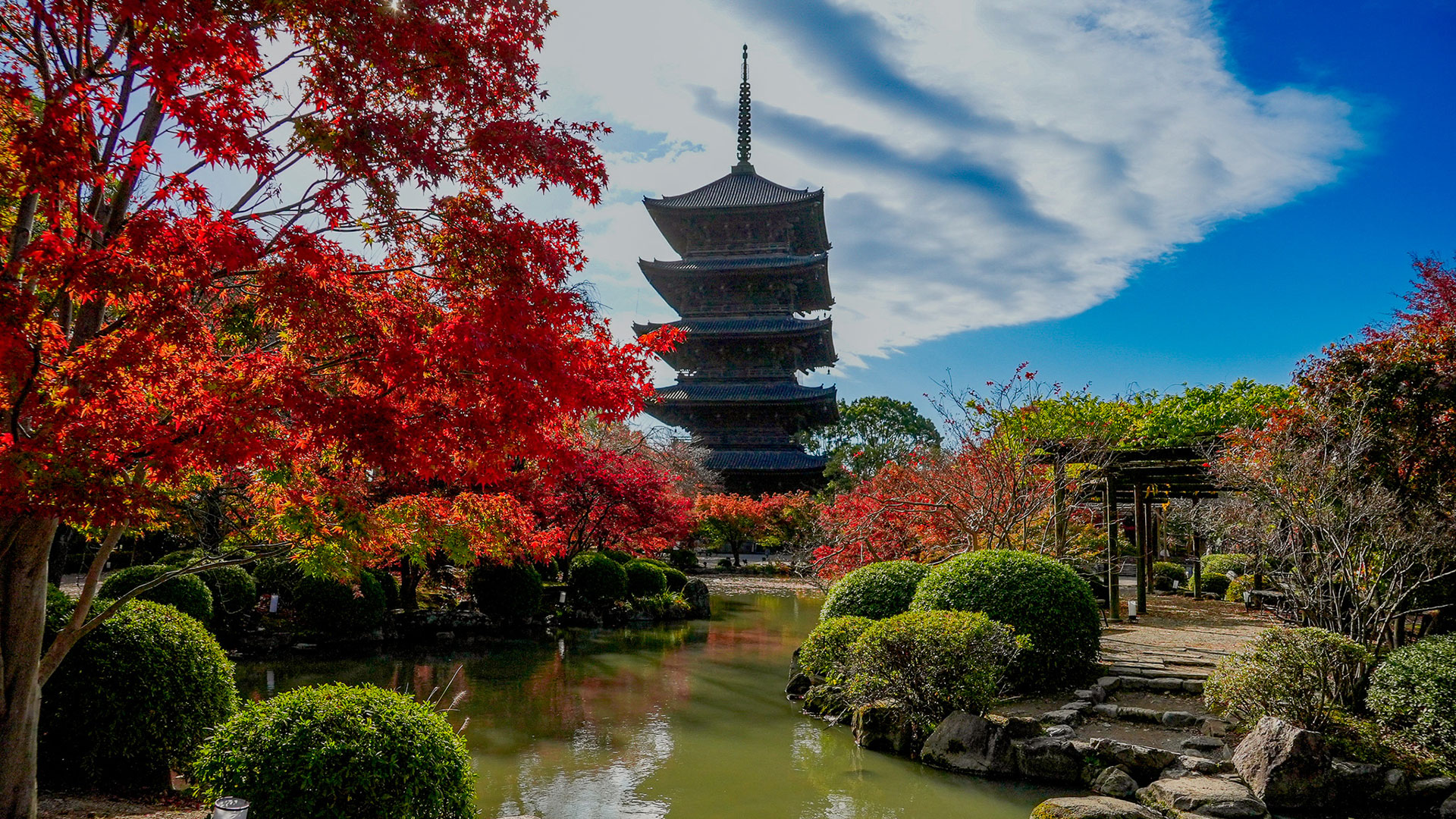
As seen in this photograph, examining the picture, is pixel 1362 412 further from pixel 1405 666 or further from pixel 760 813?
pixel 760 813

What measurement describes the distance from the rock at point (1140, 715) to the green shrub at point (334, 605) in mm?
9254

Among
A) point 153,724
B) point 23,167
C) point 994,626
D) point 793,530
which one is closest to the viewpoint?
point 23,167

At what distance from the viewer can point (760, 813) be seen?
18.0 feet

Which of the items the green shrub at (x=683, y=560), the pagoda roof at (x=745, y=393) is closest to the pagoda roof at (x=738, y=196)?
the pagoda roof at (x=745, y=393)

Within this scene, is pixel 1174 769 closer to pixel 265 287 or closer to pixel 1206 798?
pixel 1206 798

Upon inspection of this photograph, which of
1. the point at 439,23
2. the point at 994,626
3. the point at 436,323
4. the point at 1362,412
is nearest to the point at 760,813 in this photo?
the point at 994,626

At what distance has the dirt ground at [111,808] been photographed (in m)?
4.24

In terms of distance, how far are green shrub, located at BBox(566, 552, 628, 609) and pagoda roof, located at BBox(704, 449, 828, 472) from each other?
15.2m

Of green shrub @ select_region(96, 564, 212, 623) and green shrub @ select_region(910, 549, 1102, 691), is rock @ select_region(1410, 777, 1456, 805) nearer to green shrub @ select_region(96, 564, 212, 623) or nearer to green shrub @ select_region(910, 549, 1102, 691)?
green shrub @ select_region(910, 549, 1102, 691)

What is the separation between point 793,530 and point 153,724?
2437 cm

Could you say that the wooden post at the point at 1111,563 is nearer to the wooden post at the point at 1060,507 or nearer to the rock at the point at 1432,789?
the wooden post at the point at 1060,507

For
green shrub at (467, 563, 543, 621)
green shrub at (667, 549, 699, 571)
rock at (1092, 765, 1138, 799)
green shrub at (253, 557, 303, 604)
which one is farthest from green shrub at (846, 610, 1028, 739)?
green shrub at (667, 549, 699, 571)

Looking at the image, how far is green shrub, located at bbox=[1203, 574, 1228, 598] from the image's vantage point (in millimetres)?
18047

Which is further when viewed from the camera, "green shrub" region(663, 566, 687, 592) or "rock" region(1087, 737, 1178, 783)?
"green shrub" region(663, 566, 687, 592)
